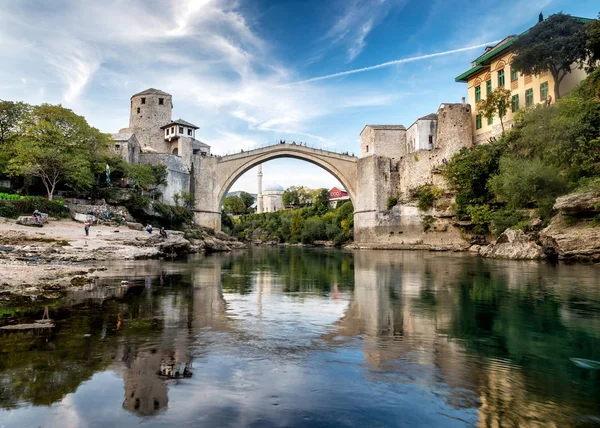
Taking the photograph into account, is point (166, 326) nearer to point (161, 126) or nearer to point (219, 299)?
point (219, 299)

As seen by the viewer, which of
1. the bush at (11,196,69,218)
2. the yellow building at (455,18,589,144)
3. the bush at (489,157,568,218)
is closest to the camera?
the bush at (489,157,568,218)

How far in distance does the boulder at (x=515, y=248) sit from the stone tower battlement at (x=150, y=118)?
3246cm

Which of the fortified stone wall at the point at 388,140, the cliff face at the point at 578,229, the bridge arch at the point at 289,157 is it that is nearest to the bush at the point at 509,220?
the cliff face at the point at 578,229

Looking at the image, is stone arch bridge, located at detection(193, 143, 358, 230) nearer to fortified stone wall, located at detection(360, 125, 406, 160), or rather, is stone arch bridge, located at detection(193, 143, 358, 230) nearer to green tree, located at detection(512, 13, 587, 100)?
fortified stone wall, located at detection(360, 125, 406, 160)

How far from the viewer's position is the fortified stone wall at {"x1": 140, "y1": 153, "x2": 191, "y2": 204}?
116ft

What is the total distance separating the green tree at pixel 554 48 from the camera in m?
22.0

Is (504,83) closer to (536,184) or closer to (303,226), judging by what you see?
(536,184)

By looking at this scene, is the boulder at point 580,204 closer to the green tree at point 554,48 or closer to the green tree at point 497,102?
the green tree at point 554,48

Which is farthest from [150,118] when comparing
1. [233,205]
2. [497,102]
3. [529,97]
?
[233,205]

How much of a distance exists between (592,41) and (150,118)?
36504 mm

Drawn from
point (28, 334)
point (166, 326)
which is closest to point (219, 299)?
point (166, 326)

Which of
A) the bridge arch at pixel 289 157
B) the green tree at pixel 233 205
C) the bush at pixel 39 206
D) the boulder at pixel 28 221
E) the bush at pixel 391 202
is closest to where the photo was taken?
the boulder at pixel 28 221

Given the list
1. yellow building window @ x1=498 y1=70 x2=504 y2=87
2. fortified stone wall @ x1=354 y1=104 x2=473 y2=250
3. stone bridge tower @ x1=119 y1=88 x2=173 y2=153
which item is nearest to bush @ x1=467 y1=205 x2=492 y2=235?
fortified stone wall @ x1=354 y1=104 x2=473 y2=250

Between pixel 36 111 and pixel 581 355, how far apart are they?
31110mm
